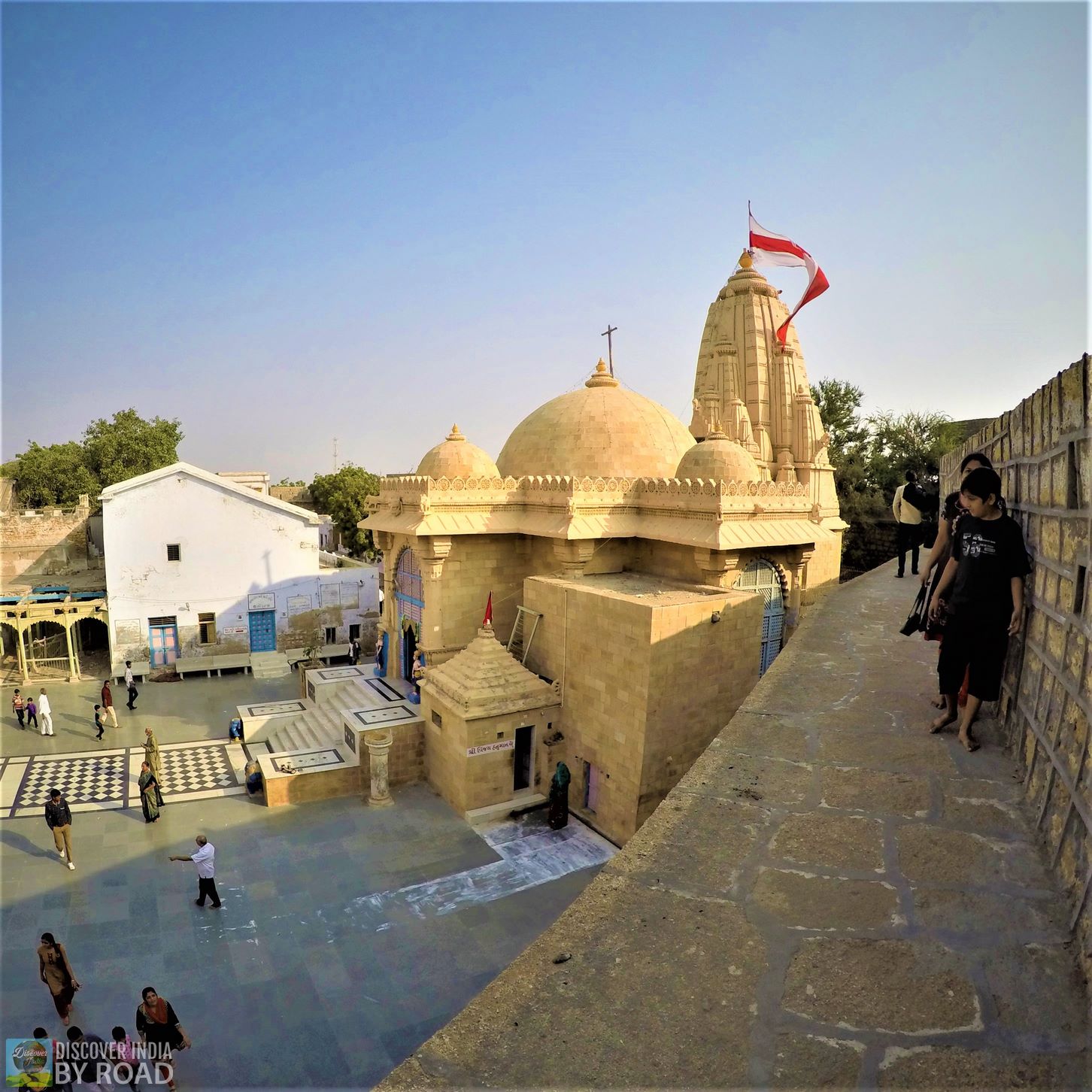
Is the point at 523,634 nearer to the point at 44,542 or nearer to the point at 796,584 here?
the point at 796,584

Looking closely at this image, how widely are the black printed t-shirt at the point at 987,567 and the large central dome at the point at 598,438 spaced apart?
10331 mm

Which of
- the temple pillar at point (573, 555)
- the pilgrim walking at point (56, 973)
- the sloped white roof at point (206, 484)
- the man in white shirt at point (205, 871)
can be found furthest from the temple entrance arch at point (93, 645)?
the pilgrim walking at point (56, 973)

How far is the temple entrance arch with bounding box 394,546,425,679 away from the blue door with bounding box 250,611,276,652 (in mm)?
6376

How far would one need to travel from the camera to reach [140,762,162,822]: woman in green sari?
430 inches

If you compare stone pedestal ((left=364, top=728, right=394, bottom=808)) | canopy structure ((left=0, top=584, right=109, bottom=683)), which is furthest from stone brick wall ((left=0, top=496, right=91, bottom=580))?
stone pedestal ((left=364, top=728, right=394, bottom=808))

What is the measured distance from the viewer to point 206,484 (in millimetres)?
19969

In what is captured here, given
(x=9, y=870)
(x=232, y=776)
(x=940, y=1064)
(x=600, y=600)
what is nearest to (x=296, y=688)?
(x=232, y=776)

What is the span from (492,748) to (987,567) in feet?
28.4

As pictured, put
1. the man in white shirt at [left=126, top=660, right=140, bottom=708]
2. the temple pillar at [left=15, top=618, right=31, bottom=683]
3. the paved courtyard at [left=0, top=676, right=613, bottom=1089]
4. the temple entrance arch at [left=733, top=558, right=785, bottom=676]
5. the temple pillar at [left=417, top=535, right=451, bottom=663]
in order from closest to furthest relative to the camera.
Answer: the paved courtyard at [left=0, top=676, right=613, bottom=1089] → the temple entrance arch at [left=733, top=558, right=785, bottom=676] → the temple pillar at [left=417, top=535, right=451, bottom=663] → the man in white shirt at [left=126, top=660, right=140, bottom=708] → the temple pillar at [left=15, top=618, right=31, bottom=683]

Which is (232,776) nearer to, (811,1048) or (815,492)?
(811,1048)

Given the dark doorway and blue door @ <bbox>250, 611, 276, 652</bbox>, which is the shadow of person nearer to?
the dark doorway

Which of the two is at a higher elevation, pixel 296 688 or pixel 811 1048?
pixel 811 1048

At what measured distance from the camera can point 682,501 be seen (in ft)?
42.5

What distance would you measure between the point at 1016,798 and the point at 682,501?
373 inches
